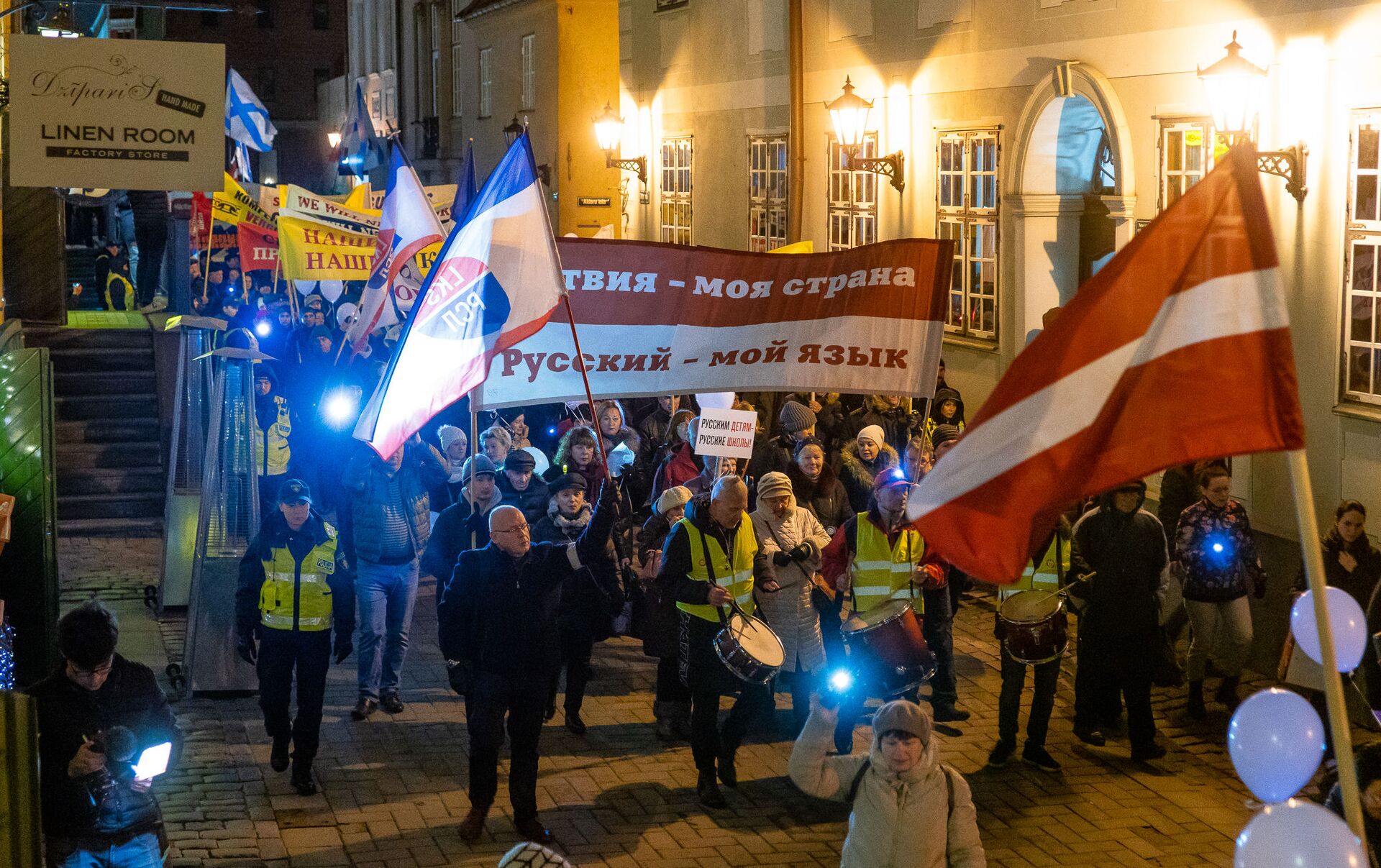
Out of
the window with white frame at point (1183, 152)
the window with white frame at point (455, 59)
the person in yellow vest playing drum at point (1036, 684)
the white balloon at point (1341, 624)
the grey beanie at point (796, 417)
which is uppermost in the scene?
the window with white frame at point (455, 59)

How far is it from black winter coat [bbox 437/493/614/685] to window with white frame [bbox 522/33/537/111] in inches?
933

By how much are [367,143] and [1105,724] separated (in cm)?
1740

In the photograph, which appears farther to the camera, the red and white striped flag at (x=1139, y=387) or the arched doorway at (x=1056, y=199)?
the arched doorway at (x=1056, y=199)

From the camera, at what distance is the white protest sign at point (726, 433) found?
1134cm

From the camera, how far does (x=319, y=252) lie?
60.1 ft

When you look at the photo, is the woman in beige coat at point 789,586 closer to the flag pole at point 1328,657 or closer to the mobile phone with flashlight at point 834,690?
the mobile phone with flashlight at point 834,690

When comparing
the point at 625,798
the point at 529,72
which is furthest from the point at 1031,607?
the point at 529,72

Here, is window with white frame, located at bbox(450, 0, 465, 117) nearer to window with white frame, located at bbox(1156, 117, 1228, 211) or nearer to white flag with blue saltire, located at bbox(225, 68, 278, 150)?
white flag with blue saltire, located at bbox(225, 68, 278, 150)

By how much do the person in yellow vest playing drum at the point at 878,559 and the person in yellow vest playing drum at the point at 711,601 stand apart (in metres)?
0.68

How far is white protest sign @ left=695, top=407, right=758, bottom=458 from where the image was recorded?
11.3m

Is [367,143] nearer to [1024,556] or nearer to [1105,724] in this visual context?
[1105,724]

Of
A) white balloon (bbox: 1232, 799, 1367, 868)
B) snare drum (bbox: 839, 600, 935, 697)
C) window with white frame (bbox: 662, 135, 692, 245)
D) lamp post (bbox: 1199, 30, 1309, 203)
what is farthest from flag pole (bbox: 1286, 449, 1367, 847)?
window with white frame (bbox: 662, 135, 692, 245)

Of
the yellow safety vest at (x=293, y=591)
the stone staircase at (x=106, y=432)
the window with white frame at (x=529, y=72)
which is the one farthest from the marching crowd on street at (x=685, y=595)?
the window with white frame at (x=529, y=72)

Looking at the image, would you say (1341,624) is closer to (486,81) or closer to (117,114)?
(117,114)
